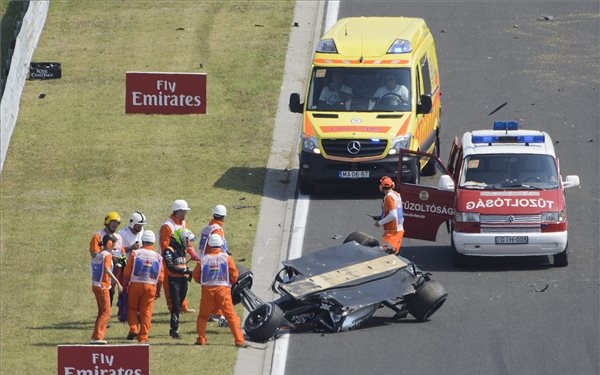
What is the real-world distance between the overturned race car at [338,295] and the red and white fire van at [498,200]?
1.91m

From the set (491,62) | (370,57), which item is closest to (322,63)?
(370,57)

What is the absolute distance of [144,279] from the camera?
24.0 metres

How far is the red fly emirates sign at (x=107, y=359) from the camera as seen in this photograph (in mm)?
20406

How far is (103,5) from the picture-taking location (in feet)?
146

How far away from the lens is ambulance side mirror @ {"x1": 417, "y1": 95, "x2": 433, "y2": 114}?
3109 cm

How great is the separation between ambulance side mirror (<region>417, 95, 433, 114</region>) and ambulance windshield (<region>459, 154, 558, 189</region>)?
3.15 m

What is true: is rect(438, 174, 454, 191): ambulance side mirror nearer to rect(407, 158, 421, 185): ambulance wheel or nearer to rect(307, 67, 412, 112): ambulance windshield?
rect(407, 158, 421, 185): ambulance wheel

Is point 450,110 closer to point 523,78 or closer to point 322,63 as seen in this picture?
point 523,78

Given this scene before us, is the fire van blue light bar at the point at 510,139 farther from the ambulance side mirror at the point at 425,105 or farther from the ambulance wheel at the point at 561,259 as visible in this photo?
the ambulance side mirror at the point at 425,105

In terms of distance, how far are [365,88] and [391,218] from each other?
544cm

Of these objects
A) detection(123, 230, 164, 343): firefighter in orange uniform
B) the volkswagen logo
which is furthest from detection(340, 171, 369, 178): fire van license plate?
detection(123, 230, 164, 343): firefighter in orange uniform

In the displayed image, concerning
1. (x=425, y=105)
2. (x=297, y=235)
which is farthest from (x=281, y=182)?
(x=425, y=105)

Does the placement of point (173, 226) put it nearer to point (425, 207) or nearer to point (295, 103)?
point (425, 207)

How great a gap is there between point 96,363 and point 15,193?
43.5 ft
